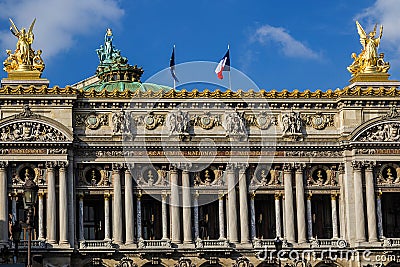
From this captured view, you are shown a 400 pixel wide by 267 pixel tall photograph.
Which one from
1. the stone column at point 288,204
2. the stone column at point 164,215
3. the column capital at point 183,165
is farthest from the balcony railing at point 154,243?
the stone column at point 288,204

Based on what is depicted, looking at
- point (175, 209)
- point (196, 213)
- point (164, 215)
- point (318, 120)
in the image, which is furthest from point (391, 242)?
point (164, 215)

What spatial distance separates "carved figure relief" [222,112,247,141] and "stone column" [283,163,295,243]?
401cm

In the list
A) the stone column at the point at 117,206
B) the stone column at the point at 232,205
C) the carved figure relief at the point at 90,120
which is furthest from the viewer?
the carved figure relief at the point at 90,120

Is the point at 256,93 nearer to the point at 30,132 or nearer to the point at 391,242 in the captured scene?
the point at 391,242

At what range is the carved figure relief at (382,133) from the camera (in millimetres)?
81875

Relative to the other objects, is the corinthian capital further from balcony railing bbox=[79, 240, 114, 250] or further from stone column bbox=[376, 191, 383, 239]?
stone column bbox=[376, 191, 383, 239]

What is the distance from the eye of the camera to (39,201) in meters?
77.7

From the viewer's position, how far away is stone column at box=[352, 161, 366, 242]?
3169 inches

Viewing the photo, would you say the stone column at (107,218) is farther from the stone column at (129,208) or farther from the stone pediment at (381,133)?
the stone pediment at (381,133)

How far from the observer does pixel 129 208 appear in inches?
3115

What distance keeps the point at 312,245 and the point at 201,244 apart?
27.2ft

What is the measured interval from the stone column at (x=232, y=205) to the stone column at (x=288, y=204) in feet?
12.7

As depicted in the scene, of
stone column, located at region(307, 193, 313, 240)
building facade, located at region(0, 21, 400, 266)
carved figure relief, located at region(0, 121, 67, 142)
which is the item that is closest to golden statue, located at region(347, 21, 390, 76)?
building facade, located at region(0, 21, 400, 266)

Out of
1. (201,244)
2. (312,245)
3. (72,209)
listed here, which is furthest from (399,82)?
(72,209)
